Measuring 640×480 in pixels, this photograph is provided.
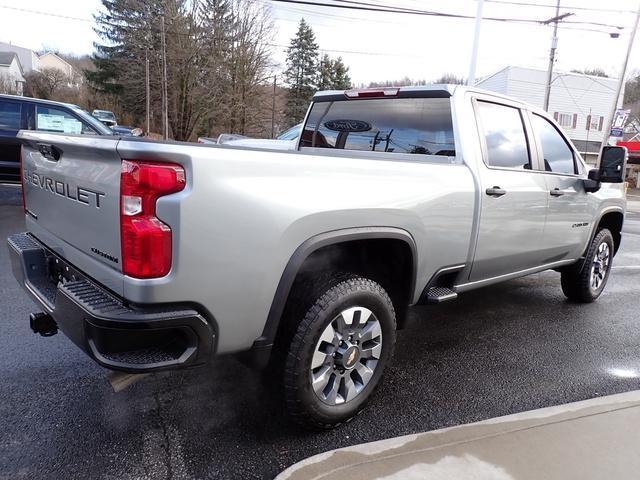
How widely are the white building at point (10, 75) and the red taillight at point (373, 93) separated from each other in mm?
54064

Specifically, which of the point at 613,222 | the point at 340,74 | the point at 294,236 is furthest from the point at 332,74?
the point at 294,236

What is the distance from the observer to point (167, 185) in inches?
75.0

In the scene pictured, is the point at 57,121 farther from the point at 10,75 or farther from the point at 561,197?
the point at 10,75

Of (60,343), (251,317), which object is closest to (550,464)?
(251,317)

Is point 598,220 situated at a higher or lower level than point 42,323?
higher

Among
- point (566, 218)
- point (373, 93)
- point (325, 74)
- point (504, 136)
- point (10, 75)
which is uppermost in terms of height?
point (325, 74)

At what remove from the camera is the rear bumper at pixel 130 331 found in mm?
1941

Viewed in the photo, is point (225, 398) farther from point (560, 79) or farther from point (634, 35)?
point (560, 79)

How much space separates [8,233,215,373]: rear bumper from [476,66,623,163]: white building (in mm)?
44509

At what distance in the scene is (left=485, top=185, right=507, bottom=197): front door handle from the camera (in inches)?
130

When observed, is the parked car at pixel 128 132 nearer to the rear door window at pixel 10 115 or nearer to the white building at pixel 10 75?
the rear door window at pixel 10 115

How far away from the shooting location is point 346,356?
2.61m

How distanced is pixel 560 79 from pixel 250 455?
49342 millimetres

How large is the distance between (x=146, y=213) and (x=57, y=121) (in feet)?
27.0
